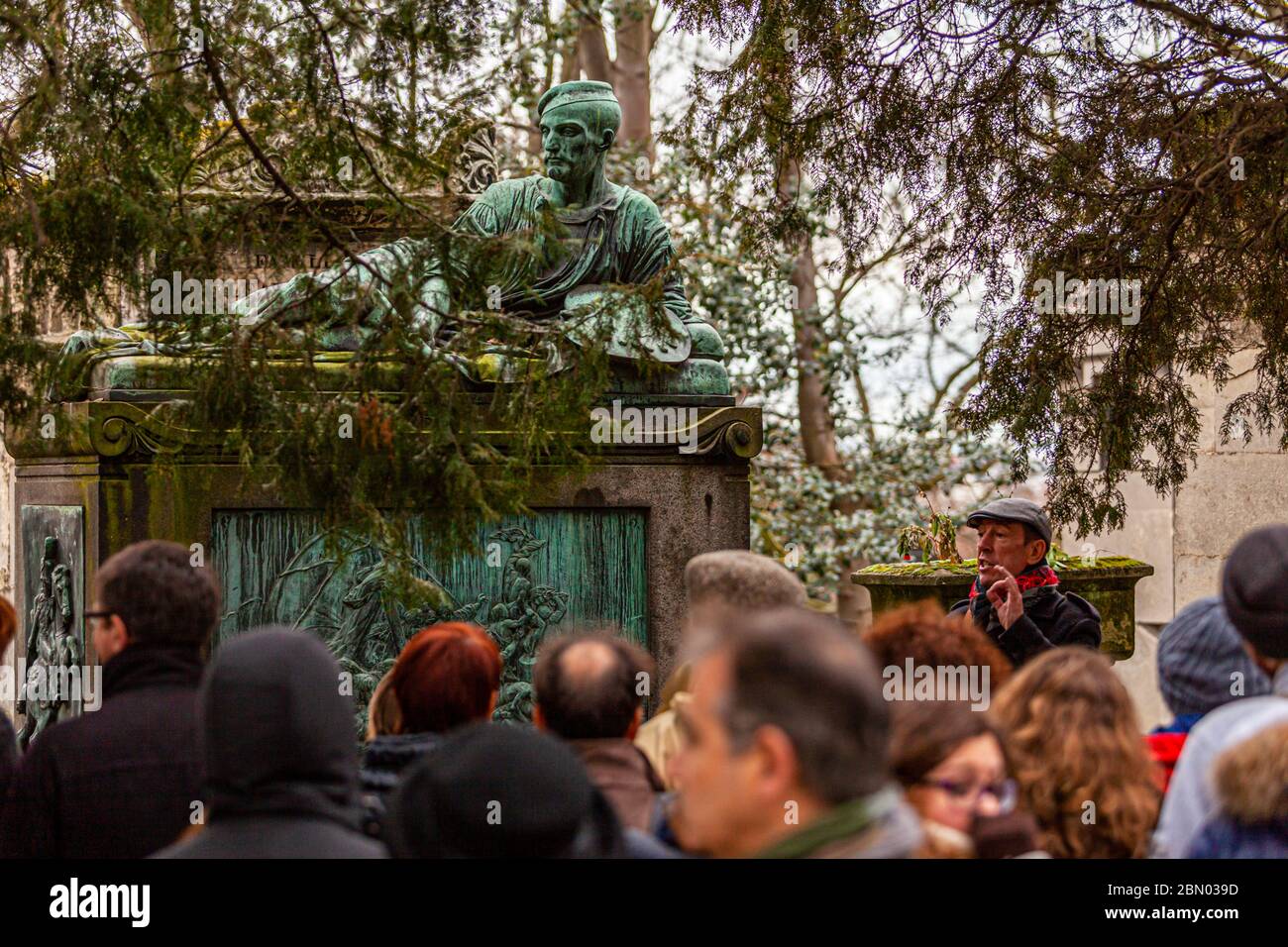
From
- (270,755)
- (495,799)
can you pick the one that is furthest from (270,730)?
(495,799)

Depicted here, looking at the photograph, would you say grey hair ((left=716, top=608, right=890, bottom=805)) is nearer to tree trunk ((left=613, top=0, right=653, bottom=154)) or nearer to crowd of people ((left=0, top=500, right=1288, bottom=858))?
crowd of people ((left=0, top=500, right=1288, bottom=858))

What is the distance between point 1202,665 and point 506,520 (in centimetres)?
437

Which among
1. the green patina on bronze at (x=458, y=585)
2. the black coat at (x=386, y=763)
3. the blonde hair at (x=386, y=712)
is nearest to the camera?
the black coat at (x=386, y=763)

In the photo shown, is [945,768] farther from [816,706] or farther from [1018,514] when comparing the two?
[1018,514]

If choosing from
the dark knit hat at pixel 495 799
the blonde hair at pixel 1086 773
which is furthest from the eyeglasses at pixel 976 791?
the dark knit hat at pixel 495 799

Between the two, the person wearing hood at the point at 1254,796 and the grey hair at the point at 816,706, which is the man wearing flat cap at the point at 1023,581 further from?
the grey hair at the point at 816,706

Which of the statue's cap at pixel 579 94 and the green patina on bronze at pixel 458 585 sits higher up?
the statue's cap at pixel 579 94

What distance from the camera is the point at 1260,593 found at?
4.07m

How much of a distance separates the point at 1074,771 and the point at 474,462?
3.84m

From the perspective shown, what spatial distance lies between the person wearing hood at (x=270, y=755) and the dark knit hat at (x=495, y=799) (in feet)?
0.61

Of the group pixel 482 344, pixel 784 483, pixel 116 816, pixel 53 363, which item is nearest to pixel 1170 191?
pixel 482 344

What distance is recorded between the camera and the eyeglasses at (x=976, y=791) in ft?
11.5
